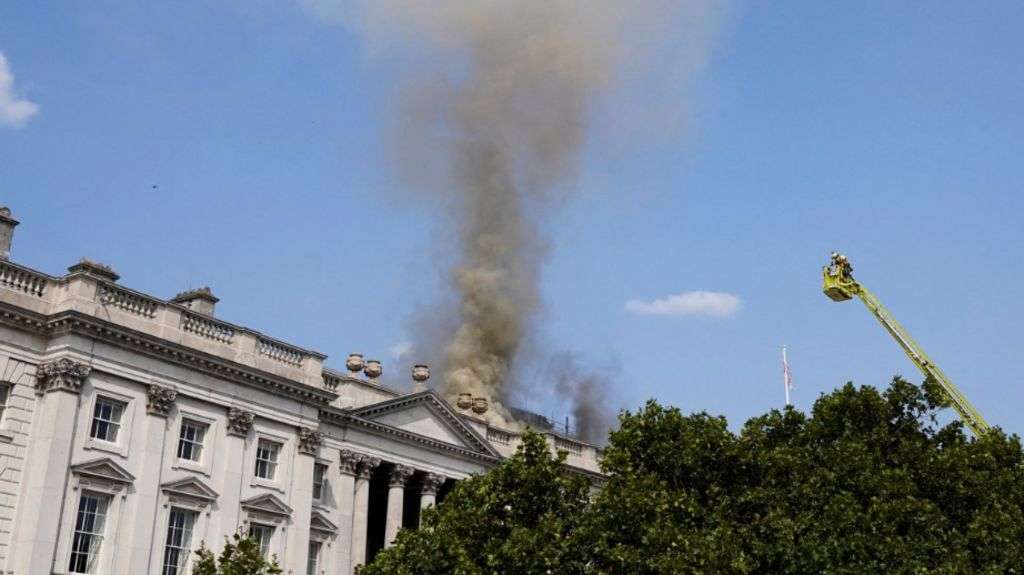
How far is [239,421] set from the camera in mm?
45938

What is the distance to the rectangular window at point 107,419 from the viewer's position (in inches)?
1622

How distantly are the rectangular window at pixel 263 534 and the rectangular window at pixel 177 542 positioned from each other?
305cm

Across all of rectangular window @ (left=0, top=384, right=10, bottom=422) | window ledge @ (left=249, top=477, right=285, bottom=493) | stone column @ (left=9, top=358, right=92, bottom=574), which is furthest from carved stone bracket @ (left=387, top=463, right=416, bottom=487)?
rectangular window @ (left=0, top=384, right=10, bottom=422)

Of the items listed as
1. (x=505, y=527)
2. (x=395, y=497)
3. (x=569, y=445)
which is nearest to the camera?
(x=505, y=527)

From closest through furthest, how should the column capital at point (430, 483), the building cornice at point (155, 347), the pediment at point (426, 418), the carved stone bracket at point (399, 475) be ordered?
the building cornice at point (155, 347)
the pediment at point (426, 418)
the carved stone bracket at point (399, 475)
the column capital at point (430, 483)

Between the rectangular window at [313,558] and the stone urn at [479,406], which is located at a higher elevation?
the stone urn at [479,406]

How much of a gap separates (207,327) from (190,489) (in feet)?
21.2

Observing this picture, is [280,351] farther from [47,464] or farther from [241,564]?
[241,564]

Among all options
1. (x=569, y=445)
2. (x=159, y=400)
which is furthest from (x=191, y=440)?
(x=569, y=445)

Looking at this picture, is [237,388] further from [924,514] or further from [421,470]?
[924,514]

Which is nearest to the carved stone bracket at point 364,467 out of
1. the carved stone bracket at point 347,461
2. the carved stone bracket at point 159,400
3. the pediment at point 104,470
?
the carved stone bracket at point 347,461

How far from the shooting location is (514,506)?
121ft

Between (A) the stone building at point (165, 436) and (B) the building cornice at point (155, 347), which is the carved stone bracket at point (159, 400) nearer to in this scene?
(A) the stone building at point (165, 436)

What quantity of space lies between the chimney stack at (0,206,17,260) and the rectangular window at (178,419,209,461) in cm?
892
